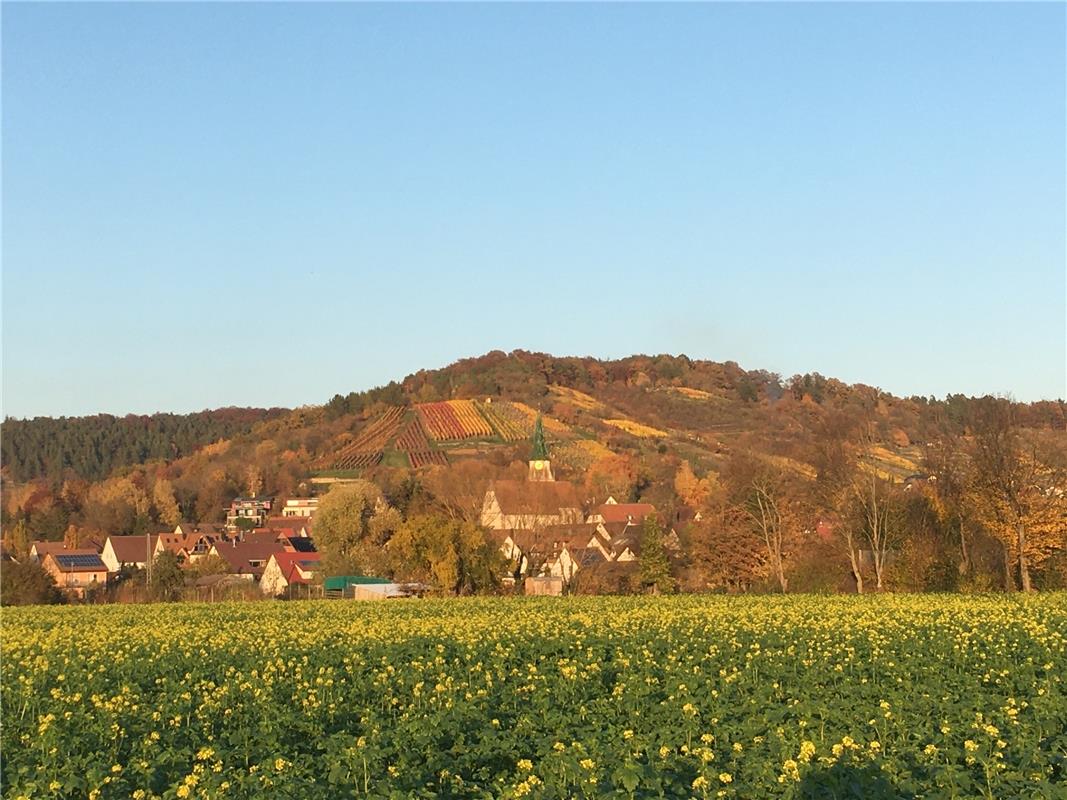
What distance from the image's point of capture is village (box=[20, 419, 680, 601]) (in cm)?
7775

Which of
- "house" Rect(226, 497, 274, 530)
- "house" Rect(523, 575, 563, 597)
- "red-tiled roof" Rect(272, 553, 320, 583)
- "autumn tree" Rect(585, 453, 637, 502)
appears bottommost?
"house" Rect(523, 575, 563, 597)

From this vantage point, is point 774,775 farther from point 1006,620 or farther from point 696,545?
point 696,545

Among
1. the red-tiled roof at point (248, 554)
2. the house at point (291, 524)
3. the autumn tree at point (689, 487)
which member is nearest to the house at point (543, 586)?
the red-tiled roof at point (248, 554)

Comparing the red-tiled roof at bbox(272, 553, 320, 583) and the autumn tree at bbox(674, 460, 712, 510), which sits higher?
the autumn tree at bbox(674, 460, 712, 510)

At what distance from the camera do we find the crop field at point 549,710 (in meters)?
11.6

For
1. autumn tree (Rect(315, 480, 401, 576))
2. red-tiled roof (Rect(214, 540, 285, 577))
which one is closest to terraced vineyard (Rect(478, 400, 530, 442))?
red-tiled roof (Rect(214, 540, 285, 577))

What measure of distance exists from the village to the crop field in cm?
3777

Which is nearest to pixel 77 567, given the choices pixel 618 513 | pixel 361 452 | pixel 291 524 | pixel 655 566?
pixel 291 524

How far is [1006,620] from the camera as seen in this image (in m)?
30.1

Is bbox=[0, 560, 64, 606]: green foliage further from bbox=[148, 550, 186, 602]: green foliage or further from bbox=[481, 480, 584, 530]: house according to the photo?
bbox=[481, 480, 584, 530]: house

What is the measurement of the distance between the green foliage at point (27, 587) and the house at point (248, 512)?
101m

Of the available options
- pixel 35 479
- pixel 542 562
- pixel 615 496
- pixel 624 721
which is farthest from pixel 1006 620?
pixel 35 479

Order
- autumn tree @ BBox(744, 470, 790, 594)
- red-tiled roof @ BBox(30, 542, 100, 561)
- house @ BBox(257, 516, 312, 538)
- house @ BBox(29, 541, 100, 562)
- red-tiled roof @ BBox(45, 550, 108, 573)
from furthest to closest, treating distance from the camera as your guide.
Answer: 1. house @ BBox(257, 516, 312, 538)
2. house @ BBox(29, 541, 100, 562)
3. red-tiled roof @ BBox(30, 542, 100, 561)
4. red-tiled roof @ BBox(45, 550, 108, 573)
5. autumn tree @ BBox(744, 470, 790, 594)

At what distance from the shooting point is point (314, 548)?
5217 inches
